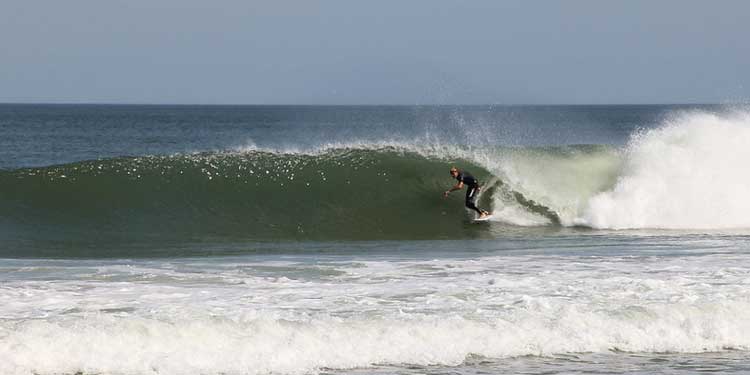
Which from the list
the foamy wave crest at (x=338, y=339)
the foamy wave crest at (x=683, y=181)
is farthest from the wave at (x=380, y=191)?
the foamy wave crest at (x=338, y=339)

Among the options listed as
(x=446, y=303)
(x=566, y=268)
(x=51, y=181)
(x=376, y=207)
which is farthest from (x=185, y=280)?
(x=51, y=181)

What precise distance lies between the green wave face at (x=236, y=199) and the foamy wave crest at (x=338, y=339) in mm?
7647

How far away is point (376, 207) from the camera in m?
19.4

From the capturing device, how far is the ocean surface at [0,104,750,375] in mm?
8383

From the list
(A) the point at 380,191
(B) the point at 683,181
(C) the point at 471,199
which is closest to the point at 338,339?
(C) the point at 471,199

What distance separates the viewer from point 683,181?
19.6 m

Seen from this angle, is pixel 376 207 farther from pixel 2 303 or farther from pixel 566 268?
pixel 2 303

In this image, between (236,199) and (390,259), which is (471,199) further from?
(390,259)

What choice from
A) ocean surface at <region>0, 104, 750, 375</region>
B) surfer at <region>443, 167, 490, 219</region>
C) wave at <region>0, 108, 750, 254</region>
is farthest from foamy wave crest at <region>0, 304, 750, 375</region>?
surfer at <region>443, 167, 490, 219</region>

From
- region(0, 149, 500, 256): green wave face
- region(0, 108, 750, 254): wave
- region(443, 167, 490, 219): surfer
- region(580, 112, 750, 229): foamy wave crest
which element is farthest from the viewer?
region(580, 112, 750, 229): foamy wave crest

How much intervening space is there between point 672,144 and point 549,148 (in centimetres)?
360

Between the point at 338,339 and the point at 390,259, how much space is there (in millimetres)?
4706

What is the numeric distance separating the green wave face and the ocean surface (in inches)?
2.5

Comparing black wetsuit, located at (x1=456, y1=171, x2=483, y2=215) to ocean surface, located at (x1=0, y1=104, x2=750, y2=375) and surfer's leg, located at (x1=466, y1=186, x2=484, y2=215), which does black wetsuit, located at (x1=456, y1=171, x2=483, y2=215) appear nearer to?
surfer's leg, located at (x1=466, y1=186, x2=484, y2=215)
